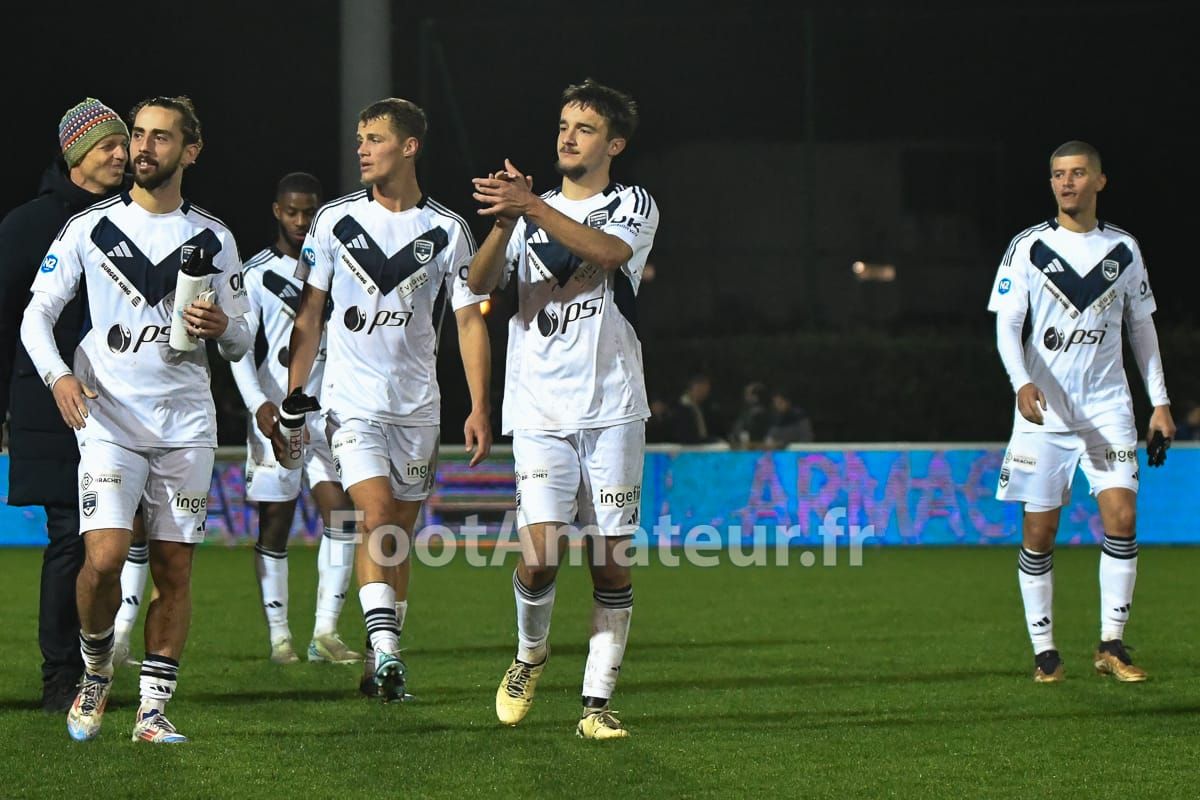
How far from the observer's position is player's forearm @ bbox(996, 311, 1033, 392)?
301 inches

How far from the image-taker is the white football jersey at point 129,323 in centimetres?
601

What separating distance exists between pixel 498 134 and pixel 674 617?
14.4 metres

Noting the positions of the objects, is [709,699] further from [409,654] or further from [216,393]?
[216,393]

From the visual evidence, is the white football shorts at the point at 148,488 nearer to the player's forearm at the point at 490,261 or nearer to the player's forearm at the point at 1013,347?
the player's forearm at the point at 490,261

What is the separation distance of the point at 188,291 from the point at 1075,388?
12.9ft

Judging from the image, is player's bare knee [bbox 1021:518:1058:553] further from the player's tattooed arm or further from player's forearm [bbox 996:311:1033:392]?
the player's tattooed arm

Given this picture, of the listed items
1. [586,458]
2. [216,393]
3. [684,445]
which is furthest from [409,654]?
[216,393]

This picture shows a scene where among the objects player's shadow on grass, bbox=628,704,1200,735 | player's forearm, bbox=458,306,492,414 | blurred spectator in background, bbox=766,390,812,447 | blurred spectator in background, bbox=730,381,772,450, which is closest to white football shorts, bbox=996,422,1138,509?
player's shadow on grass, bbox=628,704,1200,735

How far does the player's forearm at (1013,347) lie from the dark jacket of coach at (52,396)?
370 cm

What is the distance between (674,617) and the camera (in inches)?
425

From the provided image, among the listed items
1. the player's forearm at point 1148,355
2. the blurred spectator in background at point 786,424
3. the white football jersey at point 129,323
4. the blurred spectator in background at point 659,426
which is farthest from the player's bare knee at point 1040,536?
the blurred spectator in background at point 659,426

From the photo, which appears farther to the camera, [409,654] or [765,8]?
[765,8]

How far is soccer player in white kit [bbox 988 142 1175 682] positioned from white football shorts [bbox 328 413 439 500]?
2.52m

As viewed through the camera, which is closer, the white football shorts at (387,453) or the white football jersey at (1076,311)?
the white football shorts at (387,453)
